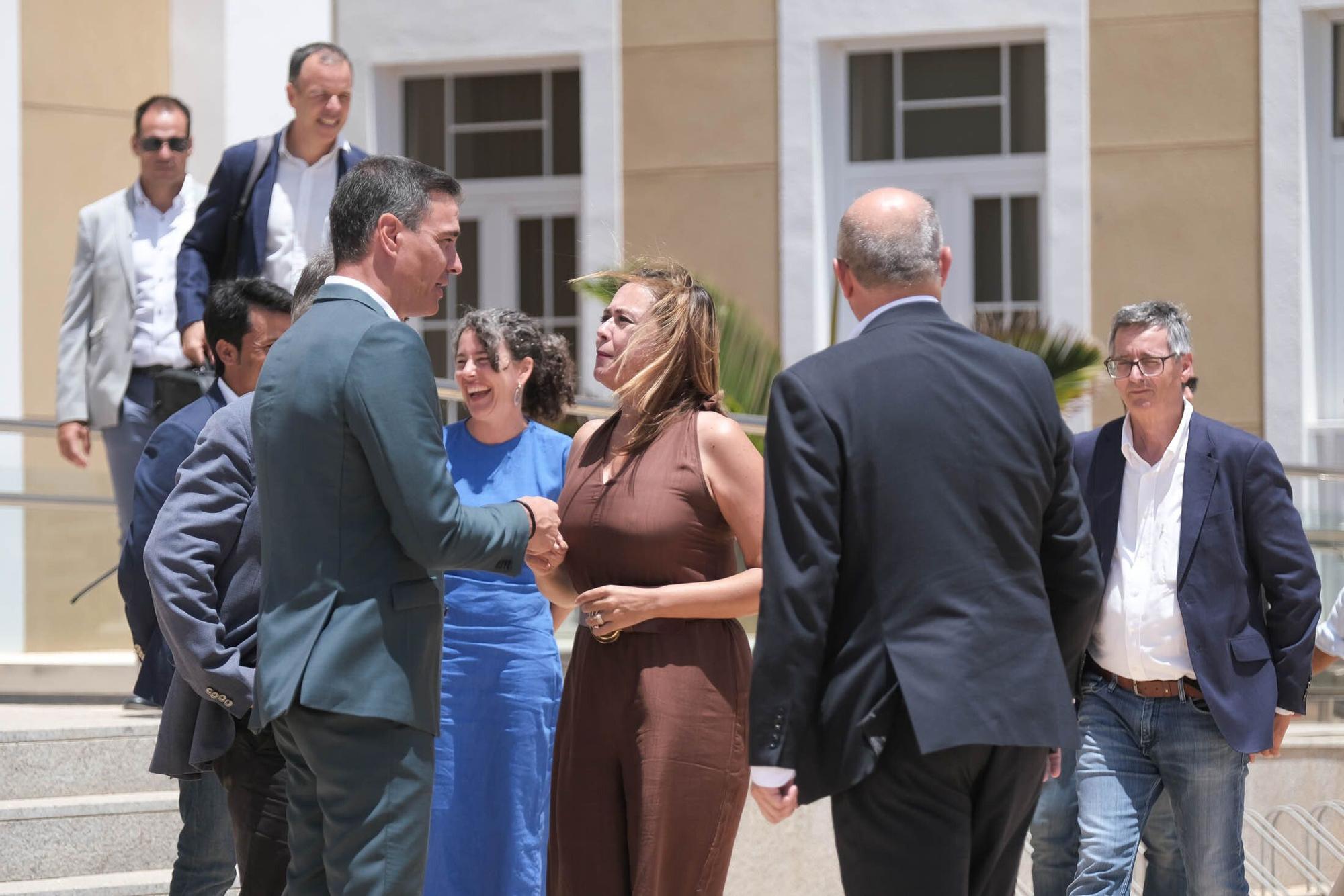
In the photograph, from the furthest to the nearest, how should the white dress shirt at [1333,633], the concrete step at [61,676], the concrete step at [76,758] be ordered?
1. the concrete step at [61,676]
2. the concrete step at [76,758]
3. the white dress shirt at [1333,633]

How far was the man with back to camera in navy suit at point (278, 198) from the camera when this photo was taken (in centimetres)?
611

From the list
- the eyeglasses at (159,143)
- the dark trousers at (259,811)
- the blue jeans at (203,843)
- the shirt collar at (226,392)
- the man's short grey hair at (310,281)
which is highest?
the eyeglasses at (159,143)

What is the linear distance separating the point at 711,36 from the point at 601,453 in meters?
8.39

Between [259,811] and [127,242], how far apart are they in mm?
3477

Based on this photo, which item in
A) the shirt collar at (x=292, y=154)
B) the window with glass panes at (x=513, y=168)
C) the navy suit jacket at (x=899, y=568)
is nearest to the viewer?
the navy suit jacket at (x=899, y=568)

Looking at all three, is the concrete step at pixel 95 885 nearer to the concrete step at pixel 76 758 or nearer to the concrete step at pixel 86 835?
the concrete step at pixel 86 835

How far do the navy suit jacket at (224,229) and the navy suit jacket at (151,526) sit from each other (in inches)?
63.7

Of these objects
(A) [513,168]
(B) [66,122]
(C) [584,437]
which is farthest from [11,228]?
(C) [584,437]

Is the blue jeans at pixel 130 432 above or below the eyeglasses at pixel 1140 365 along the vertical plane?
below

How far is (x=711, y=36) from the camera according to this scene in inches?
477

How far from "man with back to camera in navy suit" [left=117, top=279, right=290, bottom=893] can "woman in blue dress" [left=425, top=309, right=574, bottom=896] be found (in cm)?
72

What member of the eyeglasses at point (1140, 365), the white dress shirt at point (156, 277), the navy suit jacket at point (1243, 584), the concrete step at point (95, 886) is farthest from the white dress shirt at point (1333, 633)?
the white dress shirt at point (156, 277)

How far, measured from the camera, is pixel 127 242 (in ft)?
22.3

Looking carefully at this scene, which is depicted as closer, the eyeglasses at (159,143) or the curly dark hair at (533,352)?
the curly dark hair at (533,352)
